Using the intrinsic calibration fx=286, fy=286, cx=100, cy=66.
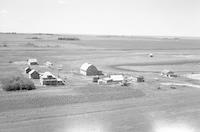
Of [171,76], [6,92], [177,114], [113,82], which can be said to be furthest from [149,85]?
[6,92]

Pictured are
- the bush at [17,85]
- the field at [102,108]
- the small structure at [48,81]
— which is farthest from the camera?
the small structure at [48,81]

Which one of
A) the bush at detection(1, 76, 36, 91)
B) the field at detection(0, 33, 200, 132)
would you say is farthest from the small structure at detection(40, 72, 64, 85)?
the bush at detection(1, 76, 36, 91)

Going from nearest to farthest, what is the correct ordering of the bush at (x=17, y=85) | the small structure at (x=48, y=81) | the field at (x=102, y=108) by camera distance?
the field at (x=102, y=108)
the bush at (x=17, y=85)
the small structure at (x=48, y=81)

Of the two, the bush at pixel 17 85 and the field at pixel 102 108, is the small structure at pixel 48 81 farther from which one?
the bush at pixel 17 85

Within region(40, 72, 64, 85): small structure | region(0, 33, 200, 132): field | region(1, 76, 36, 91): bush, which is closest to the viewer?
region(0, 33, 200, 132): field

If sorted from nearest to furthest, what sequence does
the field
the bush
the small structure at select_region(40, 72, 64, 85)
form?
the field, the bush, the small structure at select_region(40, 72, 64, 85)

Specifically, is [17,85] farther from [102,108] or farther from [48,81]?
[102,108]

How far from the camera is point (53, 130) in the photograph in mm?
26016

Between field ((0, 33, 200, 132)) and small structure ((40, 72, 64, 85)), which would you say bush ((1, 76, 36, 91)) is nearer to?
field ((0, 33, 200, 132))

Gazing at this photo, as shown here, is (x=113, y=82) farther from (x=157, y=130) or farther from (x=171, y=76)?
(x=157, y=130)

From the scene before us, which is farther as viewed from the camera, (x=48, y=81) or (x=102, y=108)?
(x=48, y=81)

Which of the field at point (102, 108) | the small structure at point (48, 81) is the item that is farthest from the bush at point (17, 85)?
the small structure at point (48, 81)

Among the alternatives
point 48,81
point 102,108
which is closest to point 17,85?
point 48,81

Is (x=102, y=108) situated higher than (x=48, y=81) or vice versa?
(x=48, y=81)
